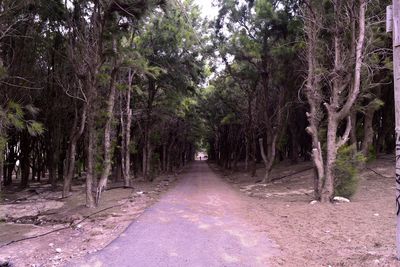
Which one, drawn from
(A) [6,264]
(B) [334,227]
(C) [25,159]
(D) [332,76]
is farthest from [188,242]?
(C) [25,159]

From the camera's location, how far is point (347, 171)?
43.2 ft

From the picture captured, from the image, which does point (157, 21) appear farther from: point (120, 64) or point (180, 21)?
point (120, 64)

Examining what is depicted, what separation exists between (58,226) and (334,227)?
7.70m

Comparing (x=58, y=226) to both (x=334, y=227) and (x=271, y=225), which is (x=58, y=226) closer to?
(x=271, y=225)

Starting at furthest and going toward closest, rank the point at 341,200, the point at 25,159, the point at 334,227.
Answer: the point at 25,159, the point at 341,200, the point at 334,227

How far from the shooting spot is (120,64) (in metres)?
14.3

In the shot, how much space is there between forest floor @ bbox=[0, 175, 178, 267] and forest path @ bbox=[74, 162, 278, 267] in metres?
0.62

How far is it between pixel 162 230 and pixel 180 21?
15713 mm

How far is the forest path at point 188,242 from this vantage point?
657 centimetres

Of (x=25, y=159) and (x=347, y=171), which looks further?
(x=25, y=159)

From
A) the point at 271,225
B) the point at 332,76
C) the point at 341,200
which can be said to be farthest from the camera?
the point at 332,76

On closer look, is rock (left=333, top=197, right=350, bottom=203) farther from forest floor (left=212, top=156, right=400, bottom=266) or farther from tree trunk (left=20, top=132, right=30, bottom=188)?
tree trunk (left=20, top=132, right=30, bottom=188)

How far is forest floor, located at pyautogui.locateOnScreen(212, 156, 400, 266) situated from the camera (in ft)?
21.9

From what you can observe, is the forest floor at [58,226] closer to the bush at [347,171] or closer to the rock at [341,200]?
the rock at [341,200]
